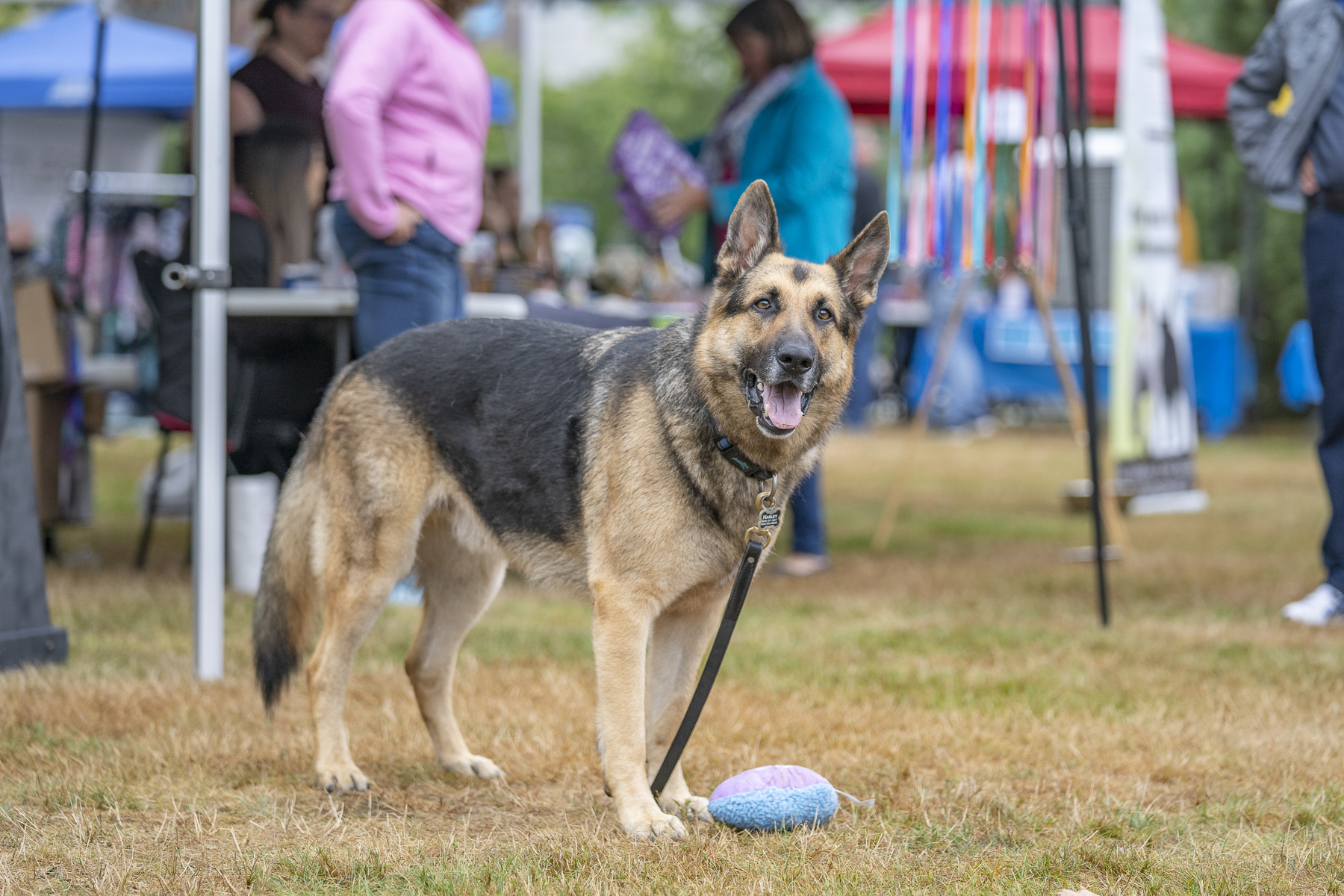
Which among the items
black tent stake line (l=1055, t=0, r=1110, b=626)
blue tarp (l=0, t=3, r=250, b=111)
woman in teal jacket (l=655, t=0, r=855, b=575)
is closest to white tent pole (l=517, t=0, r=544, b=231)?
blue tarp (l=0, t=3, r=250, b=111)

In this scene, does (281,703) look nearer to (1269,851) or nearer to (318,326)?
(318,326)

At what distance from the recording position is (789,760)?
3.87 metres

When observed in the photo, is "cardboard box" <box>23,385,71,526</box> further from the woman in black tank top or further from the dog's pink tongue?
the dog's pink tongue

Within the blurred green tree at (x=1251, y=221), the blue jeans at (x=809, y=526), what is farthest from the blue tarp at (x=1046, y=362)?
the blue jeans at (x=809, y=526)

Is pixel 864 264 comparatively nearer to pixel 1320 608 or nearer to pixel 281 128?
pixel 1320 608

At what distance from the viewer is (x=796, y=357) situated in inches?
121

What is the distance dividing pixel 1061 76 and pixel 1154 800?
3013mm

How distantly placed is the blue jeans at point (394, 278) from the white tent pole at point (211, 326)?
0.65 meters

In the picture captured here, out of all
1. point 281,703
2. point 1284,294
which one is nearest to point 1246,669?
point 281,703

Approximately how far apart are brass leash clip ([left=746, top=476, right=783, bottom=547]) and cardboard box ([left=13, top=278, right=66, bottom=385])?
15.3ft

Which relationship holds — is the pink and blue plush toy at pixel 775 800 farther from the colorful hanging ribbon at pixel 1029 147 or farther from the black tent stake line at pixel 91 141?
the black tent stake line at pixel 91 141

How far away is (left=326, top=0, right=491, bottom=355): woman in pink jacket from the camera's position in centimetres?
490

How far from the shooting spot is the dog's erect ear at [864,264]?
11.1 ft

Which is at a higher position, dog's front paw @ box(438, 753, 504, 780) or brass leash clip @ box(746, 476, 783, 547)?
brass leash clip @ box(746, 476, 783, 547)
